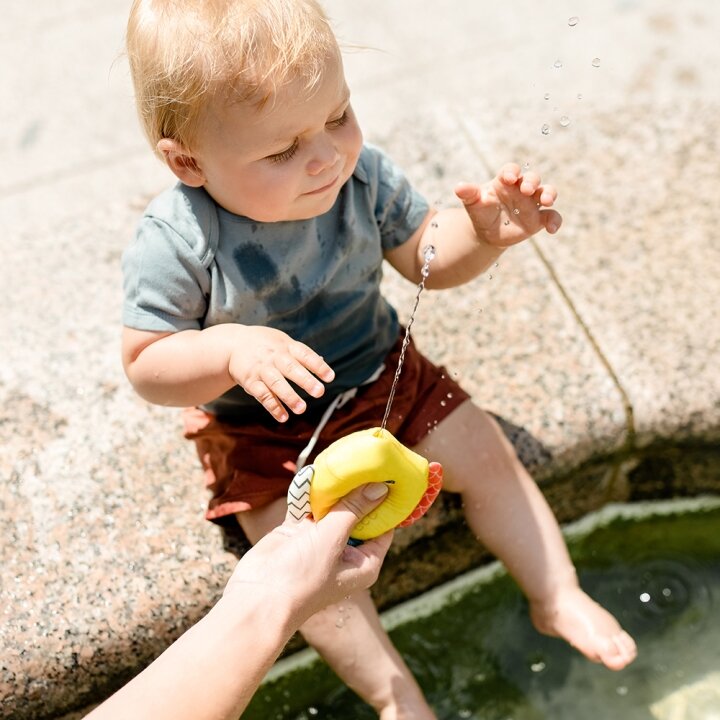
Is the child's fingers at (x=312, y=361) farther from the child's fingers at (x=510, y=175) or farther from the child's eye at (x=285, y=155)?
the child's fingers at (x=510, y=175)

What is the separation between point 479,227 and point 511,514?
66cm

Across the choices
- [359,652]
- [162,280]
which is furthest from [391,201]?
[359,652]

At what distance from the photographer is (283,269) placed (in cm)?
208

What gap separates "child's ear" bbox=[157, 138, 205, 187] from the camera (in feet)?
6.13

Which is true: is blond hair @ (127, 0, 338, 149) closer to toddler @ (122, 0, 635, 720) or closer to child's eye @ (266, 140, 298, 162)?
toddler @ (122, 0, 635, 720)

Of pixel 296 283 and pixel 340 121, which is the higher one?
pixel 340 121

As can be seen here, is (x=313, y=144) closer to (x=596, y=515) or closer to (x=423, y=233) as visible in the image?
(x=423, y=233)

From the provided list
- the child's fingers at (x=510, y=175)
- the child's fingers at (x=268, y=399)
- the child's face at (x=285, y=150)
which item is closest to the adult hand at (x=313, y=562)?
the child's fingers at (x=268, y=399)

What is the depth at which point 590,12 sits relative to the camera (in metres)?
3.73

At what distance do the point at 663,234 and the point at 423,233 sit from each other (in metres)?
0.90

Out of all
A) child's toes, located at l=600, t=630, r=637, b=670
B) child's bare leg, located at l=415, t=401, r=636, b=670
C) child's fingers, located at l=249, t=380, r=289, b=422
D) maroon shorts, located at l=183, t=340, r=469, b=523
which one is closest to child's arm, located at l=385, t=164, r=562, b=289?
maroon shorts, located at l=183, t=340, r=469, b=523

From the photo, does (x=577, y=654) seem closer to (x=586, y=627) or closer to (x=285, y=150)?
(x=586, y=627)

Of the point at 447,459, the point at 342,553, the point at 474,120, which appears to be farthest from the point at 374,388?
the point at 474,120

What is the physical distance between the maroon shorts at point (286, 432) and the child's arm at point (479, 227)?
227mm
